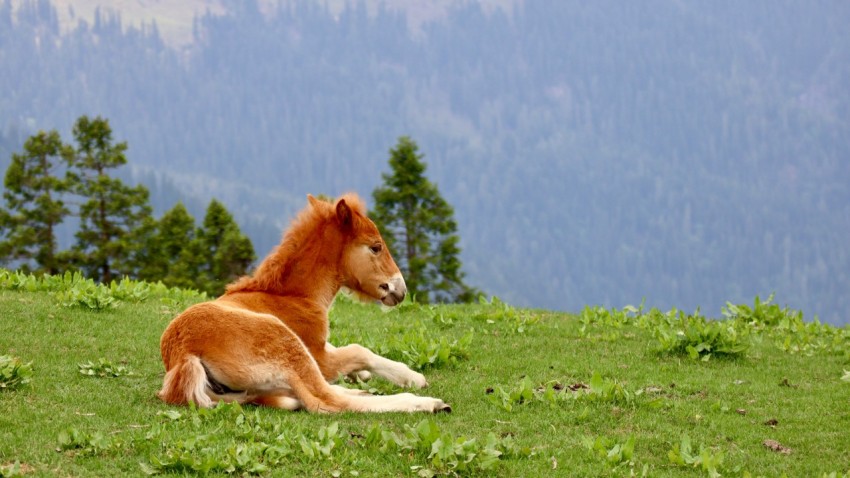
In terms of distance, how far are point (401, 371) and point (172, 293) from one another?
7.87 meters

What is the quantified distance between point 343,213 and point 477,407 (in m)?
2.64

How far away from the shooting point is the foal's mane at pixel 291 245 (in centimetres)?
1014

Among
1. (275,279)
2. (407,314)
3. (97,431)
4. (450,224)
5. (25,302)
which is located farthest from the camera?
(450,224)

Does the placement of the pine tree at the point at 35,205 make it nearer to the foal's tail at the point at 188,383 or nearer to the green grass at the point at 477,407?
the green grass at the point at 477,407

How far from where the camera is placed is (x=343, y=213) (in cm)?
1005

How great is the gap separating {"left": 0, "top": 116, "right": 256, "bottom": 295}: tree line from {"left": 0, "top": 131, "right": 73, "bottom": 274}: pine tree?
0.07 metres

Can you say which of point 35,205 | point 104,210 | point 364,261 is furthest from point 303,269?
point 35,205

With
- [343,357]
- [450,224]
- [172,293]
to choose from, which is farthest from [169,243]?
[343,357]

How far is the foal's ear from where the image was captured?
9945 mm

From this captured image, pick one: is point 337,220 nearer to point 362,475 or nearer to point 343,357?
point 343,357

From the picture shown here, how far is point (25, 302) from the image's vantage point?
Answer: 13.9 meters

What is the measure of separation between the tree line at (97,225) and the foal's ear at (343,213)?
53.3 metres

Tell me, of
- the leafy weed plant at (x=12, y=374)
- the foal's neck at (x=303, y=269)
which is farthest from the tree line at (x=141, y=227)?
the leafy weed plant at (x=12, y=374)

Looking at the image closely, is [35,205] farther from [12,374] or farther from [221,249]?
[12,374]
